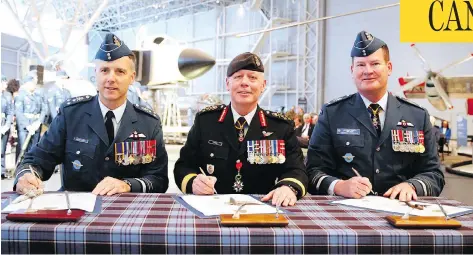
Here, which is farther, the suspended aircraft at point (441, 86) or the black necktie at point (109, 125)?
the suspended aircraft at point (441, 86)

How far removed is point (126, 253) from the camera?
3.63 ft

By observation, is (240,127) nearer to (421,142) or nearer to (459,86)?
(421,142)

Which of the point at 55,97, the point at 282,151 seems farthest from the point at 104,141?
the point at 55,97

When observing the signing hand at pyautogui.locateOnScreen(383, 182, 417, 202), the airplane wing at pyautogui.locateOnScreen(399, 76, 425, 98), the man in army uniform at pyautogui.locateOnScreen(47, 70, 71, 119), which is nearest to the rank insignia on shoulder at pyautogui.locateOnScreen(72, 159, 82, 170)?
the signing hand at pyautogui.locateOnScreen(383, 182, 417, 202)

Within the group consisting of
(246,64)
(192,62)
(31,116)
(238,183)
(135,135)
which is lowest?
(238,183)

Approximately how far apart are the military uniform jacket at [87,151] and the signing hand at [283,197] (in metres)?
0.68

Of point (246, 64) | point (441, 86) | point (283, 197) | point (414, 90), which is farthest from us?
point (414, 90)

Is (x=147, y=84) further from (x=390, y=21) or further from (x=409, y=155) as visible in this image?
(x=390, y=21)

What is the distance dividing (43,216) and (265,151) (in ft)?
3.69

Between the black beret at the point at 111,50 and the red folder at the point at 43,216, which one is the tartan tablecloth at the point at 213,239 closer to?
the red folder at the point at 43,216

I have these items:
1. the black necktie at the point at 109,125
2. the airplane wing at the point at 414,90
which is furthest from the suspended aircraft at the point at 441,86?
the black necktie at the point at 109,125

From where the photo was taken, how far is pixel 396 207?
1.48 m

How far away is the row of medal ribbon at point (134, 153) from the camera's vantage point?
2.07 meters

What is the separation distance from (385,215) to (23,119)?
22.4 feet
